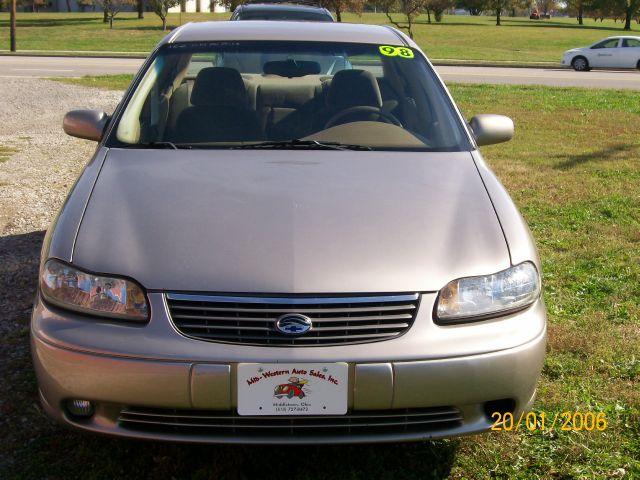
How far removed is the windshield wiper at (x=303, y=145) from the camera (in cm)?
367

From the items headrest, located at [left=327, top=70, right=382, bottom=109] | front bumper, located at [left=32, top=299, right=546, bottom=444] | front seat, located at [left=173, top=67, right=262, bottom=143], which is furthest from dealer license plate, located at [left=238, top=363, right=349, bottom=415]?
headrest, located at [left=327, top=70, right=382, bottom=109]

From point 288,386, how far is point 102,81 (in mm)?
16725

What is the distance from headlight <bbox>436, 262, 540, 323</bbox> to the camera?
262 cm

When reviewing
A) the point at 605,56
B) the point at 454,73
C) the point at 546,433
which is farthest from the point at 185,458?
the point at 605,56

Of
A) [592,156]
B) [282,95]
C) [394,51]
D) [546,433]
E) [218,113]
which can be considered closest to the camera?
[546,433]

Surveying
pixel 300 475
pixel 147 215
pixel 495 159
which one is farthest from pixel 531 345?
pixel 495 159

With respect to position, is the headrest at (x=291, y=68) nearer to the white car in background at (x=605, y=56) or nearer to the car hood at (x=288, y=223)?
the car hood at (x=288, y=223)

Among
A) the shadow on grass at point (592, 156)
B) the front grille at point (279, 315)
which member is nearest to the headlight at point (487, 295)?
the front grille at point (279, 315)

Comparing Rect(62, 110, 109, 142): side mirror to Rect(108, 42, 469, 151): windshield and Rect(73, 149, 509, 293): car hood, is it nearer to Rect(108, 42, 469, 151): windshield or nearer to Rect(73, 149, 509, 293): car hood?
Rect(108, 42, 469, 151): windshield

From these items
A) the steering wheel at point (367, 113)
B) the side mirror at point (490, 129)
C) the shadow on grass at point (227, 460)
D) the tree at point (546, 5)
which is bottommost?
the shadow on grass at point (227, 460)

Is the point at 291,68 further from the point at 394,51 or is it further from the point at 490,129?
the point at 490,129

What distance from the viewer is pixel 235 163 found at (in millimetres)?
3447

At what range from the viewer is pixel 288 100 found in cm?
432

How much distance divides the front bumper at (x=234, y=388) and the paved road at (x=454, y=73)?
18.1 metres
